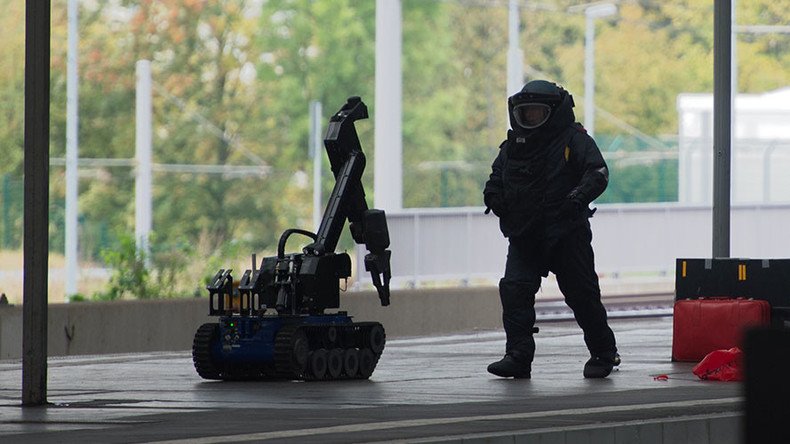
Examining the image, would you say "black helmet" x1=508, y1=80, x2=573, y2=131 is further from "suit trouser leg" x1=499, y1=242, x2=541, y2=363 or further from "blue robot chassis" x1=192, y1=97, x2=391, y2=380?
"blue robot chassis" x1=192, y1=97, x2=391, y2=380

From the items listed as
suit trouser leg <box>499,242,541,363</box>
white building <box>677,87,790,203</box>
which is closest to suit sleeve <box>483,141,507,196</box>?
suit trouser leg <box>499,242,541,363</box>

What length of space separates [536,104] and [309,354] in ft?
7.87

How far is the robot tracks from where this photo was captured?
14742mm

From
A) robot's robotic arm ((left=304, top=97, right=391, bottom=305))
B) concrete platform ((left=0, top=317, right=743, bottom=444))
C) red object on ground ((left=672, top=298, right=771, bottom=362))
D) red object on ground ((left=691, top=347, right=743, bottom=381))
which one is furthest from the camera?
red object on ground ((left=672, top=298, right=771, bottom=362))

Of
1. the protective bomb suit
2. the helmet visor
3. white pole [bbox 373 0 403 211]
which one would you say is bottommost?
the protective bomb suit

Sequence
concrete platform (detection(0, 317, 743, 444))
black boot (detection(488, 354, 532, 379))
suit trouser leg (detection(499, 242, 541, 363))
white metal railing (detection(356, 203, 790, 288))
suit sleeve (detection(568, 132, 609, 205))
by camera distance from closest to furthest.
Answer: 1. concrete platform (detection(0, 317, 743, 444))
2. suit sleeve (detection(568, 132, 609, 205))
3. black boot (detection(488, 354, 532, 379))
4. suit trouser leg (detection(499, 242, 541, 363))
5. white metal railing (detection(356, 203, 790, 288))

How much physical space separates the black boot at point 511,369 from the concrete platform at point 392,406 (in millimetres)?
110

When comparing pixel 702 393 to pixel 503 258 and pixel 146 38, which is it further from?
pixel 146 38

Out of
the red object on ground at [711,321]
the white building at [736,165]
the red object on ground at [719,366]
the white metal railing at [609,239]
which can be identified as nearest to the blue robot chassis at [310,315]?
the red object on ground at [719,366]

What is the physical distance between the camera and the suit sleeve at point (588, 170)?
14656mm

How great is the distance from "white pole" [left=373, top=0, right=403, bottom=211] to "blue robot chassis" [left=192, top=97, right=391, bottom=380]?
17.2 m

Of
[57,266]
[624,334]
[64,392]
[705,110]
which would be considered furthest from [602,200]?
[64,392]

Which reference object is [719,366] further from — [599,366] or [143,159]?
[143,159]

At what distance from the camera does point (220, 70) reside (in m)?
64.4
